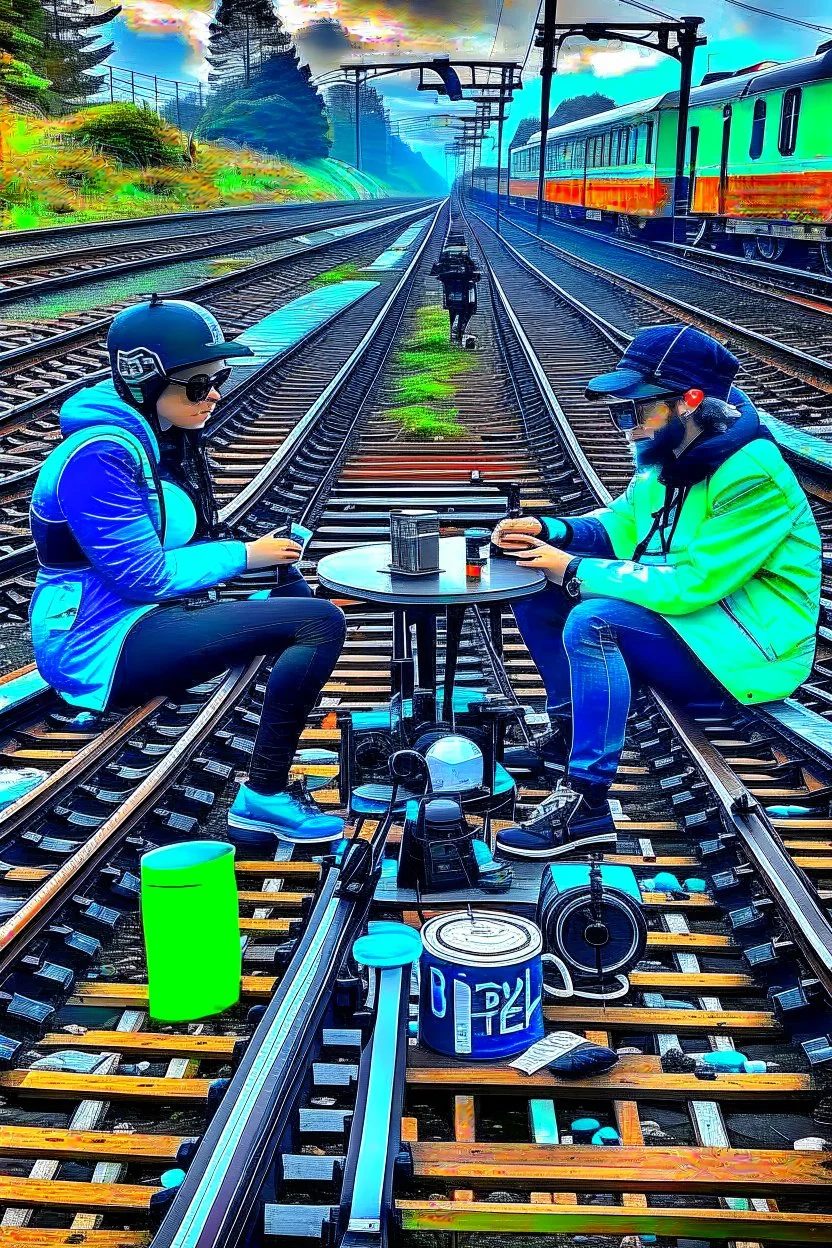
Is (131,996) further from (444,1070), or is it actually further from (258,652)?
(258,652)

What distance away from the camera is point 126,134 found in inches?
1471

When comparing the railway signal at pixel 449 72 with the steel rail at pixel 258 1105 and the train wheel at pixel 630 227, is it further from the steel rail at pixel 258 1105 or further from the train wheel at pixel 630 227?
the steel rail at pixel 258 1105

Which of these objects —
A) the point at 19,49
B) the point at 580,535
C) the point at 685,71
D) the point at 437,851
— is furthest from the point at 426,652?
the point at 19,49

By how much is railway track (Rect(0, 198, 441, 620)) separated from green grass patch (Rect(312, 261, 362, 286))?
0.71 feet

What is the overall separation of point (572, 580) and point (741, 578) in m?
0.56

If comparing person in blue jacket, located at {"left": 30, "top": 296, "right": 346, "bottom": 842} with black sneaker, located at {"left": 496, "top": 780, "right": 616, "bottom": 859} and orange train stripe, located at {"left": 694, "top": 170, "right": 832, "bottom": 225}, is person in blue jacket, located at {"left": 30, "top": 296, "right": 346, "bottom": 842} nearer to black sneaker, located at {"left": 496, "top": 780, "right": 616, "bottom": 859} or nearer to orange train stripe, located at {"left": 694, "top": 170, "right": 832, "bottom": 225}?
black sneaker, located at {"left": 496, "top": 780, "right": 616, "bottom": 859}

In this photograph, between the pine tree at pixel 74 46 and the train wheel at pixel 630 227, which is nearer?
the train wheel at pixel 630 227

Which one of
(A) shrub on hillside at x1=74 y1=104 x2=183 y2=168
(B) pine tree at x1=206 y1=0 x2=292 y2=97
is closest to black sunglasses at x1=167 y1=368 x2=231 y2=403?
(A) shrub on hillside at x1=74 y1=104 x2=183 y2=168

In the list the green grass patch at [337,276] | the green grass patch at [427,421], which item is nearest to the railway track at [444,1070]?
the green grass patch at [427,421]

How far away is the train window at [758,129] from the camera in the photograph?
22.6m

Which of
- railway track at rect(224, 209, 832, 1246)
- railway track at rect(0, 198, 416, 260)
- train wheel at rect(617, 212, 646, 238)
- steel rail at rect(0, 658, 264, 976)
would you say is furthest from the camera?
train wheel at rect(617, 212, 646, 238)

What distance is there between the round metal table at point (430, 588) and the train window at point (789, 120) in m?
18.4

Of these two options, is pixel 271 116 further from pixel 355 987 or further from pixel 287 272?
pixel 355 987

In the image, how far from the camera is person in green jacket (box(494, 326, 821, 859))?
160 inches
